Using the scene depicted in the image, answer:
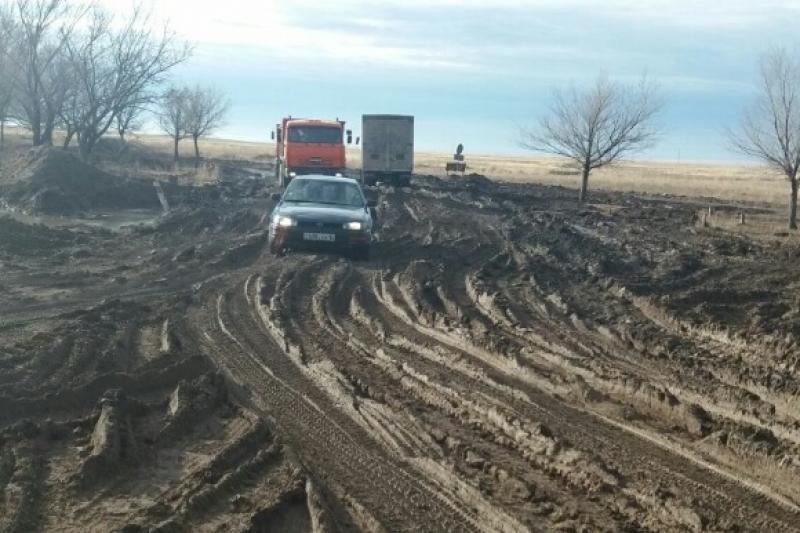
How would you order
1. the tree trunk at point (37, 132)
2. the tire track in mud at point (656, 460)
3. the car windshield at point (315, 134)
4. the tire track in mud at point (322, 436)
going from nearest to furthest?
the tire track in mud at point (322, 436), the tire track in mud at point (656, 460), the car windshield at point (315, 134), the tree trunk at point (37, 132)

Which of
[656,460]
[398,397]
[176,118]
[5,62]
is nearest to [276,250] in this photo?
[398,397]

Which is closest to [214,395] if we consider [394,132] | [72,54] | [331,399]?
[331,399]

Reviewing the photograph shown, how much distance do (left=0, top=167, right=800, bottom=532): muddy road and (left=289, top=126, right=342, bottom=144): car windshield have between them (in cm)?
1502

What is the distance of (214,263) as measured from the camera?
16141mm

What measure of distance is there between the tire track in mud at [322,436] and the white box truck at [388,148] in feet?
100

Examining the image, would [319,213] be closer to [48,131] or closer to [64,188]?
[64,188]

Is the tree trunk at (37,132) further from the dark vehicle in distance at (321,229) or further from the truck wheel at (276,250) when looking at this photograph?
the truck wheel at (276,250)

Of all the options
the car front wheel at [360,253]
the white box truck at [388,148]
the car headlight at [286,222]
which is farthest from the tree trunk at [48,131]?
the car front wheel at [360,253]

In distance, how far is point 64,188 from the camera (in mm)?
32750

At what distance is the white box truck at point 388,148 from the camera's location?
134ft

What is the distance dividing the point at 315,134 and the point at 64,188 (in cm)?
988

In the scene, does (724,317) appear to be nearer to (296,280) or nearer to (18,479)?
(296,280)

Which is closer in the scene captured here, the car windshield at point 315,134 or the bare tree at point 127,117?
the car windshield at point 315,134

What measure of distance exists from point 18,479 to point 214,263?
10.7 metres
